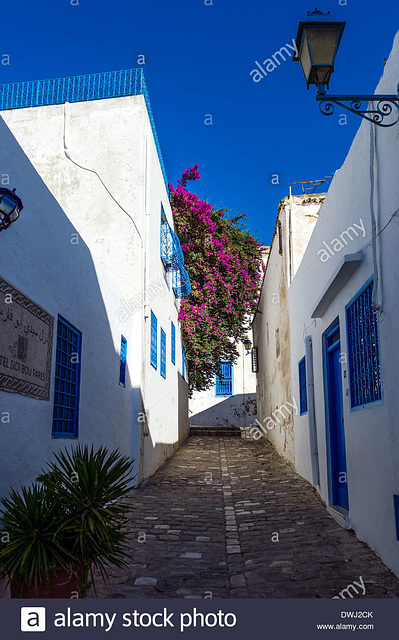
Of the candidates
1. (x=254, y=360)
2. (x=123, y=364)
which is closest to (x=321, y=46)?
(x=123, y=364)

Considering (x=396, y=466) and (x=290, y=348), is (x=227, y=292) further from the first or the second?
(x=396, y=466)

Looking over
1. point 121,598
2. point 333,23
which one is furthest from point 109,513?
point 333,23

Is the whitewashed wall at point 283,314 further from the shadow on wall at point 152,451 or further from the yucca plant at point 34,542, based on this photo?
the yucca plant at point 34,542

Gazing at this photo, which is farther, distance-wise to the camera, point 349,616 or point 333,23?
point 333,23

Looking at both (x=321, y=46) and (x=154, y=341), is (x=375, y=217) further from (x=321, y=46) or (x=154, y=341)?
(x=154, y=341)

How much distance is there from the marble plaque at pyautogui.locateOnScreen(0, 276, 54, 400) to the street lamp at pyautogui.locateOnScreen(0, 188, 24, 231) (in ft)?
1.68

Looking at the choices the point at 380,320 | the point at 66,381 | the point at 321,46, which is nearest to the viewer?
the point at 321,46

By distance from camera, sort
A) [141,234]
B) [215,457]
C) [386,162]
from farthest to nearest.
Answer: [215,457] → [141,234] → [386,162]

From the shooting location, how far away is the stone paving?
4.04 m

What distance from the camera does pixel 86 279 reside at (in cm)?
681

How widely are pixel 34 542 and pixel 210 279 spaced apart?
14.2m

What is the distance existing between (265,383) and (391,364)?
45.2 ft

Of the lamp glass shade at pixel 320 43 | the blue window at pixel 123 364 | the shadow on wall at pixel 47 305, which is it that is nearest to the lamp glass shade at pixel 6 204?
the shadow on wall at pixel 47 305

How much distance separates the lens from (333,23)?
400 cm
